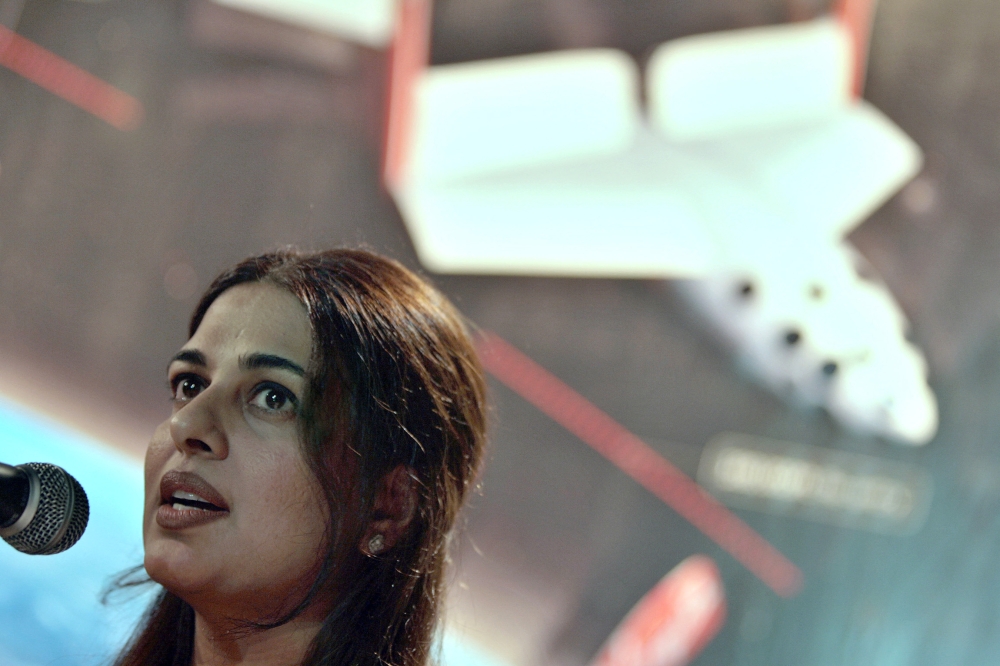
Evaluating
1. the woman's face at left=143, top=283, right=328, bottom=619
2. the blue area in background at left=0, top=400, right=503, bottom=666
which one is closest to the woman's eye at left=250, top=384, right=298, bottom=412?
the woman's face at left=143, top=283, right=328, bottom=619

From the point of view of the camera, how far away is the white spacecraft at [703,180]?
179 centimetres

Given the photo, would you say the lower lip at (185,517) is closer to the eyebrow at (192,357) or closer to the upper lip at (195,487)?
the upper lip at (195,487)

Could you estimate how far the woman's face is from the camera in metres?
0.80

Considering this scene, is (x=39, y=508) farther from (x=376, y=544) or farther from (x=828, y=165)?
(x=828, y=165)

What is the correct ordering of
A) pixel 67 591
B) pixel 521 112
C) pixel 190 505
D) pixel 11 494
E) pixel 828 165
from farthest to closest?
pixel 828 165 < pixel 521 112 < pixel 67 591 < pixel 190 505 < pixel 11 494

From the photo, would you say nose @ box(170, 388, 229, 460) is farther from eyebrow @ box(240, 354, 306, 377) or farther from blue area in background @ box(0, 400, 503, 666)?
blue area in background @ box(0, 400, 503, 666)

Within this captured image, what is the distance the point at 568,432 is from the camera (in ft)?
5.91

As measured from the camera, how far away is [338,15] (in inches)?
68.1

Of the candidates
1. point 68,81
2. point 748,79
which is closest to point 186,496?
point 68,81

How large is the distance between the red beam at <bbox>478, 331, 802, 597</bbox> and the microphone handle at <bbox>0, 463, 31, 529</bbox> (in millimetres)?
1092

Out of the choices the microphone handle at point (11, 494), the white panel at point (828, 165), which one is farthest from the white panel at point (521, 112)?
the microphone handle at point (11, 494)

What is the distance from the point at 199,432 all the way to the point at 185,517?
73mm

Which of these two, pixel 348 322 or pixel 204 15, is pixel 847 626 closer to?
pixel 348 322

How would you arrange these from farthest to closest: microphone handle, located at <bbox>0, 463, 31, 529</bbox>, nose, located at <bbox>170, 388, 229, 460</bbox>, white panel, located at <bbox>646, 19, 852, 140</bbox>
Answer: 1. white panel, located at <bbox>646, 19, 852, 140</bbox>
2. nose, located at <bbox>170, 388, 229, 460</bbox>
3. microphone handle, located at <bbox>0, 463, 31, 529</bbox>
